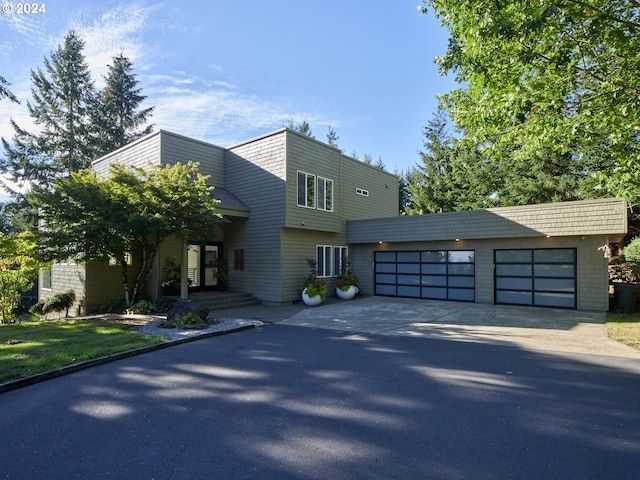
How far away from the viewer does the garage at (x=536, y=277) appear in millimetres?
11523

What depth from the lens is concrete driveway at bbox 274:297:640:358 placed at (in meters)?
7.10

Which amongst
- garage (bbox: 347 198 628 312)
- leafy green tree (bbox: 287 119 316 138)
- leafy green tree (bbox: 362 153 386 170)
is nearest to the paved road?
garage (bbox: 347 198 628 312)

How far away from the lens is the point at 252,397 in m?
4.39

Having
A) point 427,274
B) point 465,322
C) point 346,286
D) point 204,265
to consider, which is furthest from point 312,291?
point 465,322

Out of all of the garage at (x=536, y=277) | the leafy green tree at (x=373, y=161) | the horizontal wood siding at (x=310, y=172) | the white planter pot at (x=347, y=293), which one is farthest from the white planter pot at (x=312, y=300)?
the leafy green tree at (x=373, y=161)

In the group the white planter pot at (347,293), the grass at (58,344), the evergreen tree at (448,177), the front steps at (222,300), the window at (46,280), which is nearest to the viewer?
the grass at (58,344)

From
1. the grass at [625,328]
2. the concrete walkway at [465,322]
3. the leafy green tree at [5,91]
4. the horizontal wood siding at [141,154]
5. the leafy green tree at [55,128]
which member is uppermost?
the leafy green tree at [55,128]

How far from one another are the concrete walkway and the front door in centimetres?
326

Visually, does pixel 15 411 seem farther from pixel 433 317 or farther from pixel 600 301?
pixel 600 301

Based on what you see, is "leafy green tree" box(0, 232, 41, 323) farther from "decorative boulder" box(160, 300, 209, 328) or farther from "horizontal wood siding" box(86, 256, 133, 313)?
"decorative boulder" box(160, 300, 209, 328)

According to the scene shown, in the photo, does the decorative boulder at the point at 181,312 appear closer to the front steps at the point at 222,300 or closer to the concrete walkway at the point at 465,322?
the concrete walkway at the point at 465,322

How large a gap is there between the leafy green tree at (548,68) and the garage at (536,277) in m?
3.91

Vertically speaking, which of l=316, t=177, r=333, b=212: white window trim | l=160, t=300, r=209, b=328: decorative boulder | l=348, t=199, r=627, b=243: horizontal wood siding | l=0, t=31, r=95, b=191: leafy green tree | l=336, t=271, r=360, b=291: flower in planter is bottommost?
l=160, t=300, r=209, b=328: decorative boulder

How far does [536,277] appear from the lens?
39.5ft
